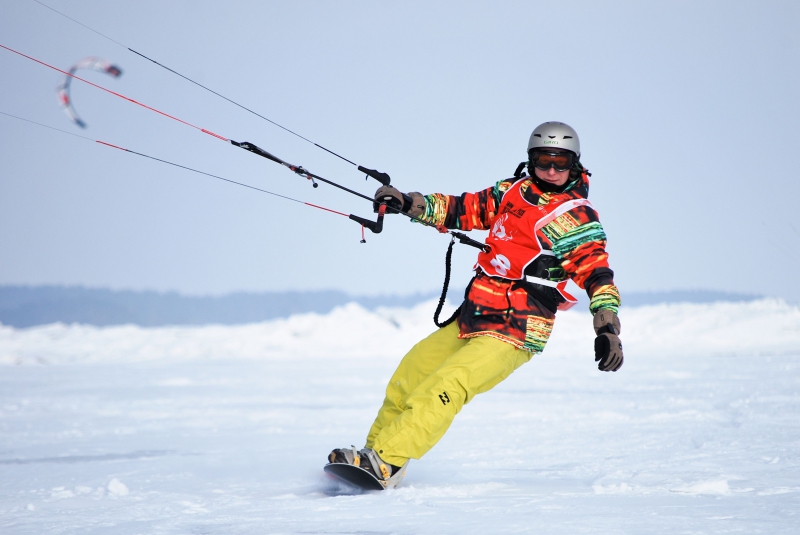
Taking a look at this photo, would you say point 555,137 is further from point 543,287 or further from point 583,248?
point 543,287

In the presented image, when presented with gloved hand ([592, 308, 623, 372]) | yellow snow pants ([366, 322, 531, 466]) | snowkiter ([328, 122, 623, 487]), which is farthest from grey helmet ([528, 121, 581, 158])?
yellow snow pants ([366, 322, 531, 466])

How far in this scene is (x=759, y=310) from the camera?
15547mm

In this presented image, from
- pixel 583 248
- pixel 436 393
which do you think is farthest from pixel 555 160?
pixel 436 393

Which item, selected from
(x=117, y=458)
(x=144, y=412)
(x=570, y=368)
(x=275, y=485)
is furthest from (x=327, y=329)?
(x=275, y=485)

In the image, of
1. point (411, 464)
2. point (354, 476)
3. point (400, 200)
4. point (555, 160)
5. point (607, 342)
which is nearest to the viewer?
point (607, 342)

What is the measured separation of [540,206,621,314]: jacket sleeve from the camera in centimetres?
307

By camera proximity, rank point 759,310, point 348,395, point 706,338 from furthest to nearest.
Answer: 1. point 759,310
2. point 706,338
3. point 348,395

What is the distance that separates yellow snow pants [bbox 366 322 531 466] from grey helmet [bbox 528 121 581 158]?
0.87 metres

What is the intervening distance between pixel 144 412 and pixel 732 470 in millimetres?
4725

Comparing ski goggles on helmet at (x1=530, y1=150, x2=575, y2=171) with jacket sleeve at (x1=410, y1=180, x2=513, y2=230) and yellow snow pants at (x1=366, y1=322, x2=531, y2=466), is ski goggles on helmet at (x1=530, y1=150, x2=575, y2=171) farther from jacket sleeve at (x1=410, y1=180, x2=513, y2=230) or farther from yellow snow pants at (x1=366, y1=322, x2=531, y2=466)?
yellow snow pants at (x1=366, y1=322, x2=531, y2=466)

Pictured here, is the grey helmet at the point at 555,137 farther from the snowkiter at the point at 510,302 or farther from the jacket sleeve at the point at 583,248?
the jacket sleeve at the point at 583,248

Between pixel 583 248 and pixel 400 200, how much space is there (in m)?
0.89

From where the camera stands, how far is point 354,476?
303cm

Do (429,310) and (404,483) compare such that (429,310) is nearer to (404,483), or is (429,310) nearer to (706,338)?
(706,338)
